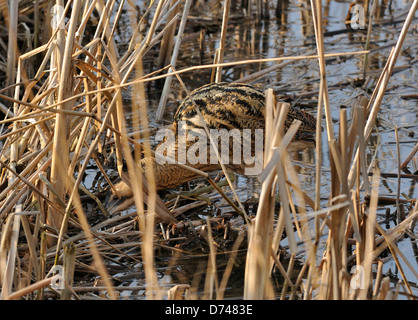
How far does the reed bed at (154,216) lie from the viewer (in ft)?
5.88

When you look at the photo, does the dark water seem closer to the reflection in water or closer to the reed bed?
the reflection in water

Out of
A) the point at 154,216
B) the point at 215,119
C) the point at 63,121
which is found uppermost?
the point at 63,121

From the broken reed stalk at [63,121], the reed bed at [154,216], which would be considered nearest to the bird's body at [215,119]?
the reed bed at [154,216]

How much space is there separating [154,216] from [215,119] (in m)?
0.65

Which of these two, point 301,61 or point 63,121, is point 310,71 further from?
point 63,121

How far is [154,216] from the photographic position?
2.53 meters

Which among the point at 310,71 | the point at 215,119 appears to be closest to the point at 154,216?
the point at 215,119

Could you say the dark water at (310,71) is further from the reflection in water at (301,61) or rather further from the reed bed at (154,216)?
the reed bed at (154,216)

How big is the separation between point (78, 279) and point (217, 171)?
1.11 meters

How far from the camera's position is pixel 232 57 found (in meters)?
4.68

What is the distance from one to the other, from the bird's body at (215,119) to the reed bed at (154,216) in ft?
0.40

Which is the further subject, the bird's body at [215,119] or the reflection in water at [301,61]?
the reflection in water at [301,61]

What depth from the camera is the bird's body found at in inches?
118
